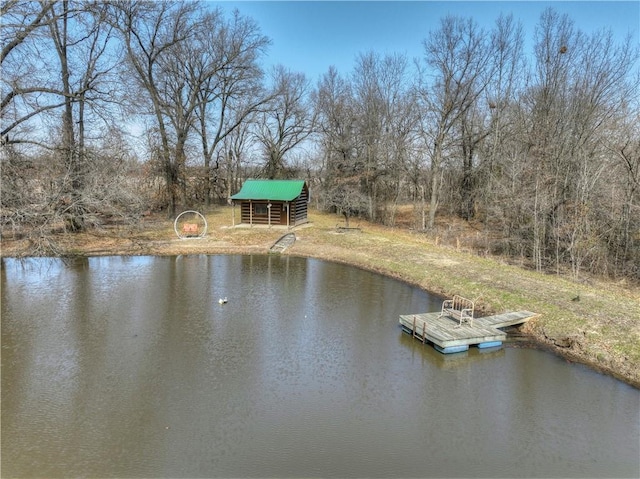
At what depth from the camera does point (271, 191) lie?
25531 mm

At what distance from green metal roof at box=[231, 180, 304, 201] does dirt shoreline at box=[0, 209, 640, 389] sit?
6.49 ft

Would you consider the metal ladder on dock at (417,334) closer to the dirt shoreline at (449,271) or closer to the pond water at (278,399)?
the pond water at (278,399)

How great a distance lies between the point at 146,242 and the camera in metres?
20.6

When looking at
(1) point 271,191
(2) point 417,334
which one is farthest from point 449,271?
(1) point 271,191

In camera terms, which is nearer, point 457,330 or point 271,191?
point 457,330

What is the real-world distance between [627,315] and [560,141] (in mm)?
11066

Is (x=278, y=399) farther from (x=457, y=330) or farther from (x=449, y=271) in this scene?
(x=449, y=271)

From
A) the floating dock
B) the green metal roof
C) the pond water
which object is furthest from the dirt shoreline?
the green metal roof

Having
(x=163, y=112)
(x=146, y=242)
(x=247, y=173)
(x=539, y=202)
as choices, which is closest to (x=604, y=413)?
(x=539, y=202)

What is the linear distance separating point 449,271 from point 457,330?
18.9ft

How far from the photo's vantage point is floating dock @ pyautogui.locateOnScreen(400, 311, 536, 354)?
9.20 m

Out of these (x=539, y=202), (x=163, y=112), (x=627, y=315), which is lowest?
(x=627, y=315)

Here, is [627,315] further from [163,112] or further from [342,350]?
[163,112]

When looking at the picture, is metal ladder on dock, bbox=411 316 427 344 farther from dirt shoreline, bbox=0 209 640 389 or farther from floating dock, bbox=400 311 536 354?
dirt shoreline, bbox=0 209 640 389
